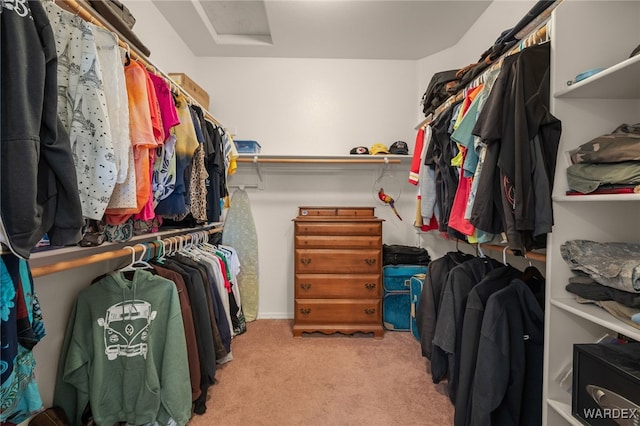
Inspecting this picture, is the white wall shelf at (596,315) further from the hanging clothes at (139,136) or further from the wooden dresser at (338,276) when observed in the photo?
the hanging clothes at (139,136)

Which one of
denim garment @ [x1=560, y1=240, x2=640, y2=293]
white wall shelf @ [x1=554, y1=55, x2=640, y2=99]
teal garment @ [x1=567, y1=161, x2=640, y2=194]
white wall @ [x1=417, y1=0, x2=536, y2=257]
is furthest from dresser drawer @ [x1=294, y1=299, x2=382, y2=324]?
white wall shelf @ [x1=554, y1=55, x2=640, y2=99]

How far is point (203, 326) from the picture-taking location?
165 centimetres

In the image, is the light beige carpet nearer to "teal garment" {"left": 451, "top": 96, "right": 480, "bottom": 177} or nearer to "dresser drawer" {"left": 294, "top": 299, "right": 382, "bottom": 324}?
"dresser drawer" {"left": 294, "top": 299, "right": 382, "bottom": 324}

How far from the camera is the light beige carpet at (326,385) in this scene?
1.59 m

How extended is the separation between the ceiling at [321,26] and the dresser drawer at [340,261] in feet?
6.09

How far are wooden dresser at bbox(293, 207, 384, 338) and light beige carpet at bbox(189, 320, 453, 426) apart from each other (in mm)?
148

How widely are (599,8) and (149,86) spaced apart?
1842mm

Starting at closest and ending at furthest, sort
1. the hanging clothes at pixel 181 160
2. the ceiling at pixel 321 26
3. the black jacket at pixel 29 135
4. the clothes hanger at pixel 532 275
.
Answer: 1. the black jacket at pixel 29 135
2. the clothes hanger at pixel 532 275
3. the hanging clothes at pixel 181 160
4. the ceiling at pixel 321 26

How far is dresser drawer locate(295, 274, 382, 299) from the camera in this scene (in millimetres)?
2451

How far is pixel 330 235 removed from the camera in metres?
2.48

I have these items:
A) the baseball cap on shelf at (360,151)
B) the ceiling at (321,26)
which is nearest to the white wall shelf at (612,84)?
the ceiling at (321,26)

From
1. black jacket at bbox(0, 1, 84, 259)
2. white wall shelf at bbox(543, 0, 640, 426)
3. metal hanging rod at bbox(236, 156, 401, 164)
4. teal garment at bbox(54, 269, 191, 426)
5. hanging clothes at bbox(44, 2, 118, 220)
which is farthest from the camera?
metal hanging rod at bbox(236, 156, 401, 164)

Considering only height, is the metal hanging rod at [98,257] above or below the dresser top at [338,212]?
below

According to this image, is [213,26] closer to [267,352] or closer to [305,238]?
[305,238]
